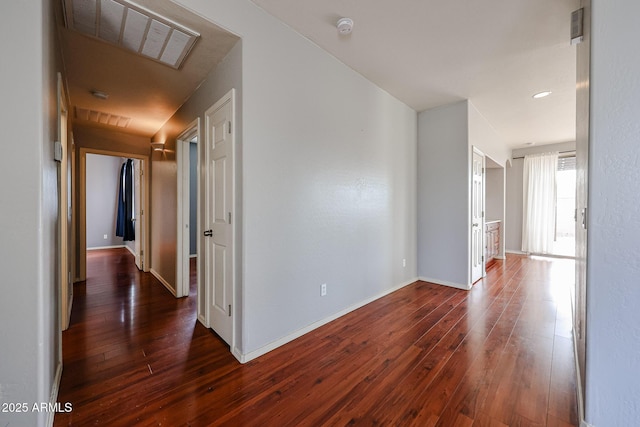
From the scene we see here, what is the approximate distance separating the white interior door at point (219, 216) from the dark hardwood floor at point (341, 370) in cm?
28

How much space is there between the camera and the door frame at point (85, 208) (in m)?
4.01

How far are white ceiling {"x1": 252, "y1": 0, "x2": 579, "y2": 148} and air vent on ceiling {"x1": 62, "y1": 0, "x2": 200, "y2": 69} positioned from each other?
0.70m

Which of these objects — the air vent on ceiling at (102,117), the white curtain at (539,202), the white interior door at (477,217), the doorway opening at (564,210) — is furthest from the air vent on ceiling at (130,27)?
the doorway opening at (564,210)

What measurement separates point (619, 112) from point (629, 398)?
132 cm

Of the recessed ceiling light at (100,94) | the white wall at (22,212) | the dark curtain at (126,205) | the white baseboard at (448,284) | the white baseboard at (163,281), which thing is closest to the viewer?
the white wall at (22,212)

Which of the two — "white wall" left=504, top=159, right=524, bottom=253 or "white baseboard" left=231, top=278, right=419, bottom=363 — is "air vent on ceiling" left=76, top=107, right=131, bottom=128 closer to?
"white baseboard" left=231, top=278, right=419, bottom=363

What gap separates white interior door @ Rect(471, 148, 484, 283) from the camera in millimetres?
3791

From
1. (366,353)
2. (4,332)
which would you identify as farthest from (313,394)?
(4,332)

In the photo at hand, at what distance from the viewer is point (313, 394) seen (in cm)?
159

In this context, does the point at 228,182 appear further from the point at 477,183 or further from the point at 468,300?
the point at 477,183

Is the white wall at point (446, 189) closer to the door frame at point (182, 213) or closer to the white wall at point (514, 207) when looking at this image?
the white wall at point (514, 207)

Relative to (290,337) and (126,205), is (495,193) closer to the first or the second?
(290,337)

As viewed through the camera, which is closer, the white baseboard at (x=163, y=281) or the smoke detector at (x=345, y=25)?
the smoke detector at (x=345, y=25)

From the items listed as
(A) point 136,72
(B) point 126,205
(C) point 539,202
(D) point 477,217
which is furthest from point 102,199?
(C) point 539,202
